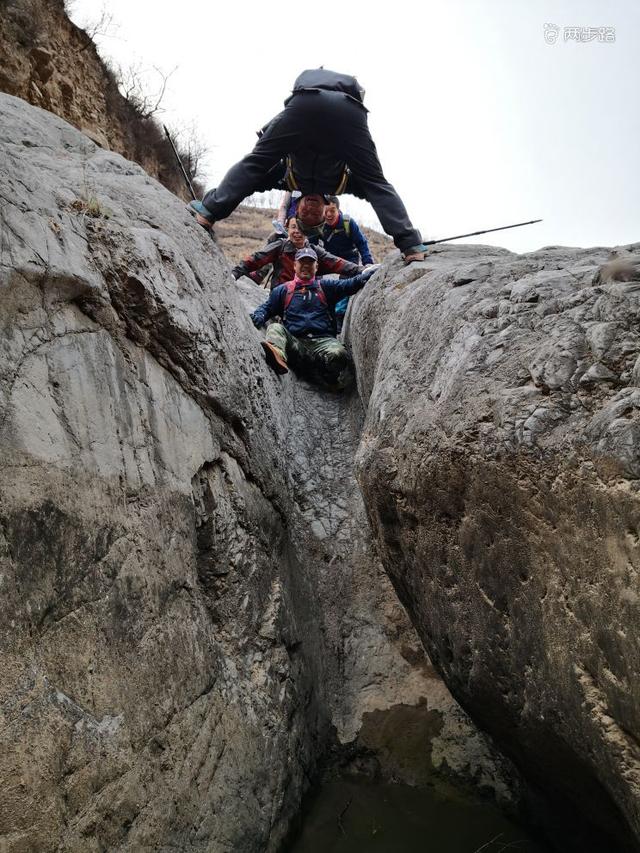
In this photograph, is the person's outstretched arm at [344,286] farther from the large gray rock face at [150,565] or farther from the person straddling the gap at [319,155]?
the large gray rock face at [150,565]

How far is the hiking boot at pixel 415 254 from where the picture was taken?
5750mm

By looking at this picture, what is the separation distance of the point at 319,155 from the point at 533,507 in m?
4.50

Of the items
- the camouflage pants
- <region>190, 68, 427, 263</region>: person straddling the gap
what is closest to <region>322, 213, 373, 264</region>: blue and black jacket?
the camouflage pants

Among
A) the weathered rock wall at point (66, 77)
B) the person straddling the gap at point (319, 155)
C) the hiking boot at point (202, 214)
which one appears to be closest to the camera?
the hiking boot at point (202, 214)

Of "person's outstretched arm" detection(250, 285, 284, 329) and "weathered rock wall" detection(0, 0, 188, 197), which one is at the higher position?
"weathered rock wall" detection(0, 0, 188, 197)

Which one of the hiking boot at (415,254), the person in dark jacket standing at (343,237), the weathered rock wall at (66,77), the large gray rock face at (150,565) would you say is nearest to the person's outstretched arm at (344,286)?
the hiking boot at (415,254)

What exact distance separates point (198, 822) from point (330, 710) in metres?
1.62

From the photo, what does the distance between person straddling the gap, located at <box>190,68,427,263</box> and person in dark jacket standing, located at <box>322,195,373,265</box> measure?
287cm

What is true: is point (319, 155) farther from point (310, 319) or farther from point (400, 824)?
point (400, 824)

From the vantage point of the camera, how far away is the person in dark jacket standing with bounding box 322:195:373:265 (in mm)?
9180

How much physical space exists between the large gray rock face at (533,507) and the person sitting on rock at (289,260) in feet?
13.1

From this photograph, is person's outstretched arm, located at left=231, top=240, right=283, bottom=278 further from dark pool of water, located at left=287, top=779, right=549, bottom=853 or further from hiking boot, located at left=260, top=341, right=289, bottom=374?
dark pool of water, located at left=287, top=779, right=549, bottom=853

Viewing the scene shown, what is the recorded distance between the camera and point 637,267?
9.20ft

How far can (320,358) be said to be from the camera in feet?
22.7
